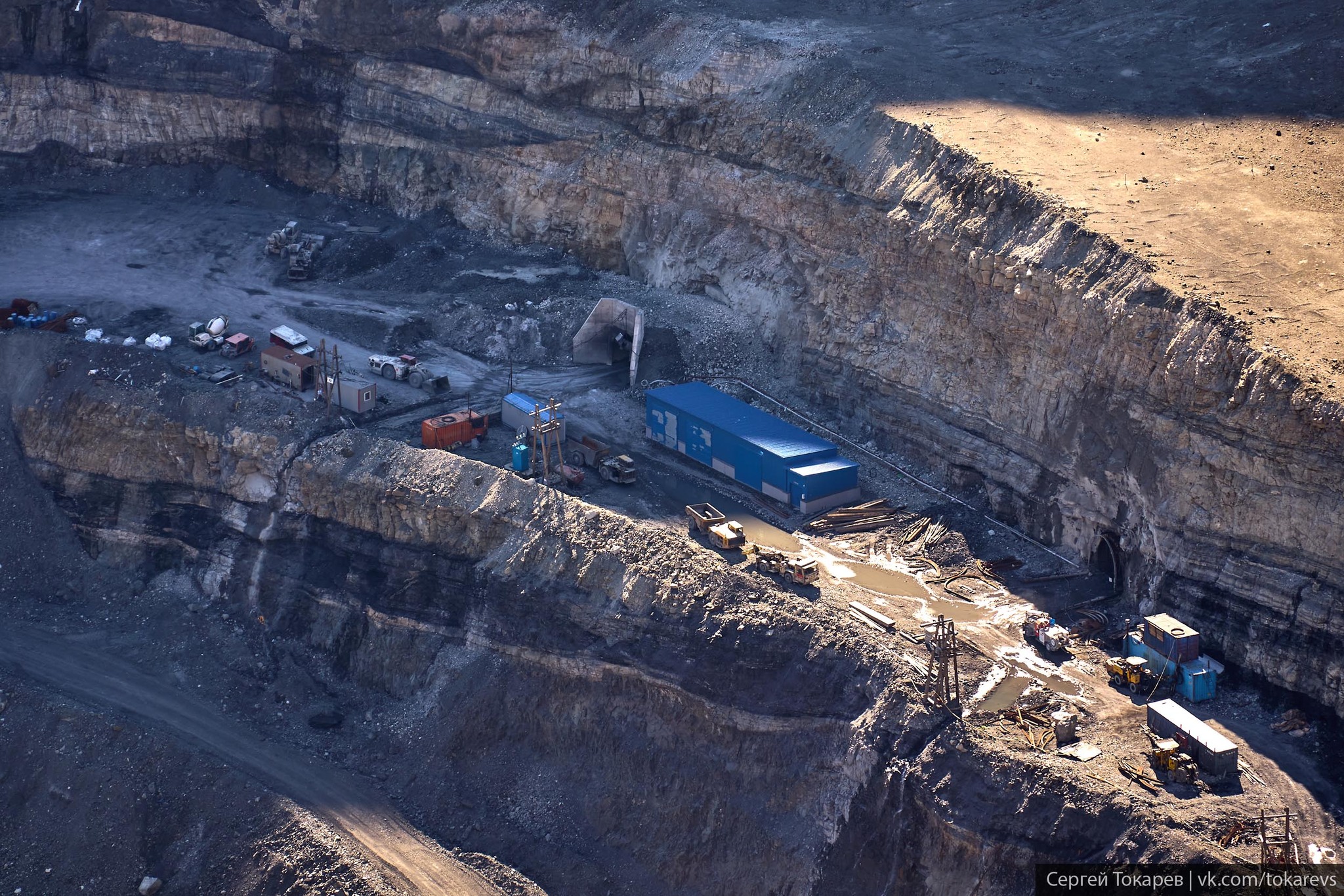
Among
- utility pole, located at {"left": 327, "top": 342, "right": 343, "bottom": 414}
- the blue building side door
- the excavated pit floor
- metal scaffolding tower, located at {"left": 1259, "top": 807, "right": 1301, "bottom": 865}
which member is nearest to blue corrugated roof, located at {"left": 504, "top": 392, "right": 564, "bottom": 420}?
the excavated pit floor

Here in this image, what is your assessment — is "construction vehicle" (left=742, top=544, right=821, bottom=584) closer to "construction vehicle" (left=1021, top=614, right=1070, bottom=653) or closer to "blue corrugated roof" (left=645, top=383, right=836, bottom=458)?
"blue corrugated roof" (left=645, top=383, right=836, bottom=458)

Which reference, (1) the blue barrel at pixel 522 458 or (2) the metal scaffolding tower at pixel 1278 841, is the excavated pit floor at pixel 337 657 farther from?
(1) the blue barrel at pixel 522 458

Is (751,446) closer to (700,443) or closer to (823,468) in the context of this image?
(700,443)

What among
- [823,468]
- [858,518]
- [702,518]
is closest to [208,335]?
[702,518]

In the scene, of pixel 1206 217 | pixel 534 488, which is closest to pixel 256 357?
pixel 534 488

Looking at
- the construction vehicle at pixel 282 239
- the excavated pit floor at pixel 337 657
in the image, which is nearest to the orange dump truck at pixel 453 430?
the excavated pit floor at pixel 337 657

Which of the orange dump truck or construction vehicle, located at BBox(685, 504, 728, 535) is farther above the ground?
construction vehicle, located at BBox(685, 504, 728, 535)
